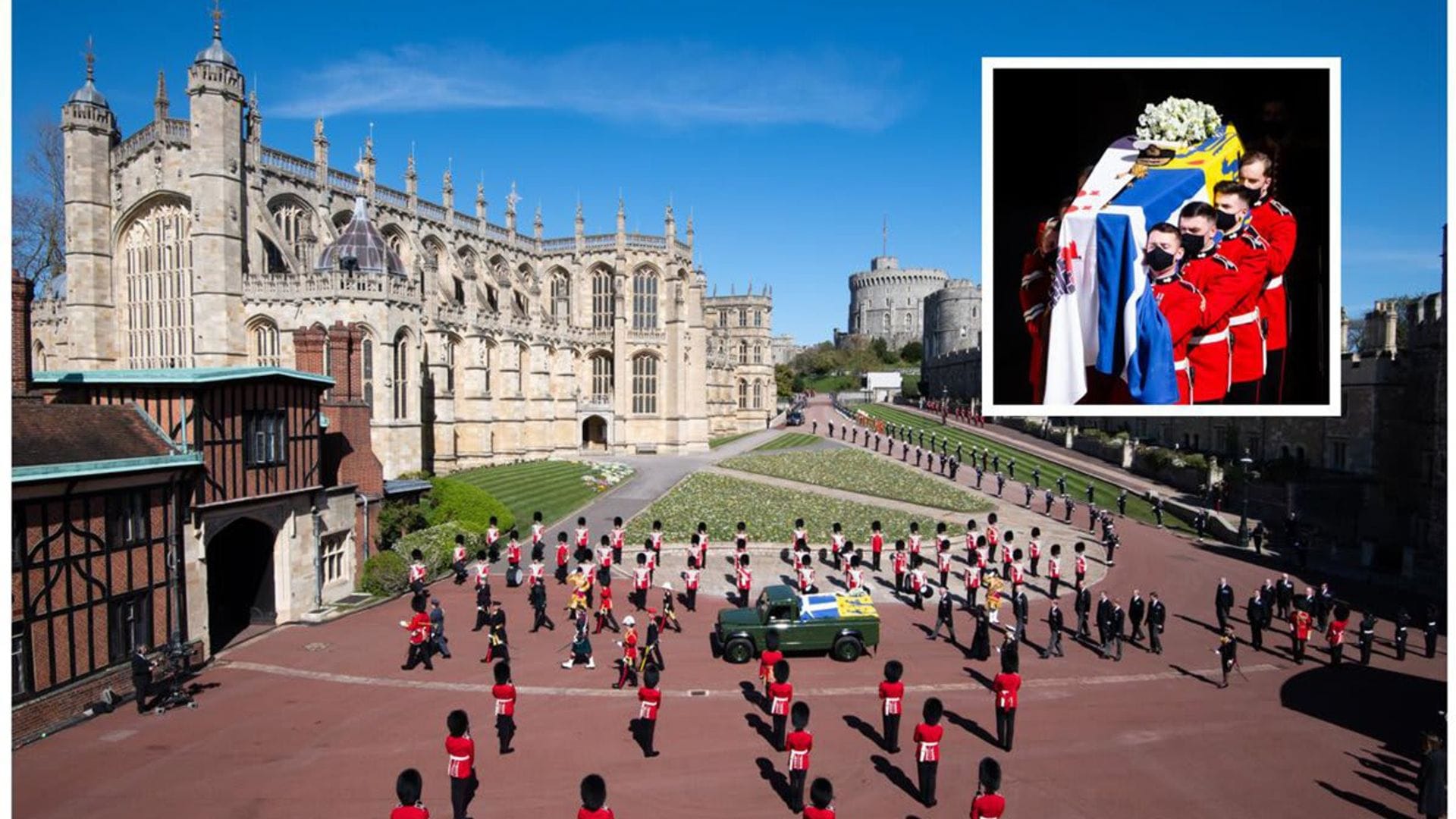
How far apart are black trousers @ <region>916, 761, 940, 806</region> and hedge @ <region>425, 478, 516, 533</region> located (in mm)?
19031

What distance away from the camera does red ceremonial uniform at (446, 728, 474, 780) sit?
10.4 m

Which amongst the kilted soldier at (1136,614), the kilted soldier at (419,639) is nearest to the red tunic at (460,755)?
the kilted soldier at (419,639)

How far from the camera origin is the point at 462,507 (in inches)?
1100

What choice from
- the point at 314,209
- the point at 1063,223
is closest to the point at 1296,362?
the point at 1063,223

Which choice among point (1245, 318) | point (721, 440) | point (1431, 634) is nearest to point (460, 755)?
point (1245, 318)

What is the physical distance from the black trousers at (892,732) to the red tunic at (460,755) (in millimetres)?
5944

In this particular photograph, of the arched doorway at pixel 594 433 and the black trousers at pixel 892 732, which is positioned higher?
the arched doorway at pixel 594 433

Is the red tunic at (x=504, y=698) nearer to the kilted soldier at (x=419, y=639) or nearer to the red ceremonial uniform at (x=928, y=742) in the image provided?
the kilted soldier at (x=419, y=639)

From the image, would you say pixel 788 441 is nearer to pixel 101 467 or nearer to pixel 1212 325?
pixel 101 467

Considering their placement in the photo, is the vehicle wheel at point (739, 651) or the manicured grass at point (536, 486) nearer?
the vehicle wheel at point (739, 651)

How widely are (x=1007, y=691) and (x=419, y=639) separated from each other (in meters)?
10.7

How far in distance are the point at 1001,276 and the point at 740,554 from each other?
1368 cm

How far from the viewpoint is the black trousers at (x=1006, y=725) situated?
12.6 meters

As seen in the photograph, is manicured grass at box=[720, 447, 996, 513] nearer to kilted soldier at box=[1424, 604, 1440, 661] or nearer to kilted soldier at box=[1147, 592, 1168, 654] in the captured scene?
kilted soldier at box=[1147, 592, 1168, 654]
